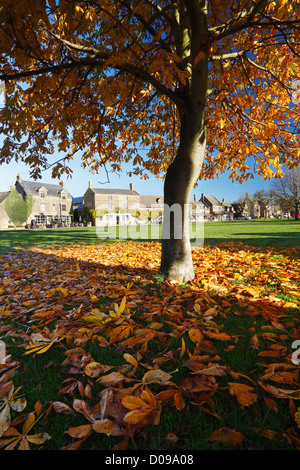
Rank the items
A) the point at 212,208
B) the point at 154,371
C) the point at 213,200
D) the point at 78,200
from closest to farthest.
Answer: the point at 154,371 < the point at 78,200 < the point at 212,208 < the point at 213,200

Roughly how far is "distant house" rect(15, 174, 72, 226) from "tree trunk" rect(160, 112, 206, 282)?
53.9m

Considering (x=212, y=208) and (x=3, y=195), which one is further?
(x=212, y=208)

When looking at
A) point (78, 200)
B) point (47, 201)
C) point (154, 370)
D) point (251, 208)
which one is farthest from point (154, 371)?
point (251, 208)

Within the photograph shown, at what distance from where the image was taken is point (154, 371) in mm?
1819

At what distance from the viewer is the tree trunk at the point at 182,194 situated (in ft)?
14.8

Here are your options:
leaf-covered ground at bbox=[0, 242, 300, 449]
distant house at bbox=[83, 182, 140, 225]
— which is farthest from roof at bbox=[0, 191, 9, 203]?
leaf-covered ground at bbox=[0, 242, 300, 449]

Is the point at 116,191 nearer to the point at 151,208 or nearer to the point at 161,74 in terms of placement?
the point at 151,208

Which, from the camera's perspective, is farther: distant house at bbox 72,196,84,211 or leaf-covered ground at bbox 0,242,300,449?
distant house at bbox 72,196,84,211

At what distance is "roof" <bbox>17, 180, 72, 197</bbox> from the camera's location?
56.0 m

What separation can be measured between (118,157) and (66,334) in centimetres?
767

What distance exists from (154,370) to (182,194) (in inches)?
135

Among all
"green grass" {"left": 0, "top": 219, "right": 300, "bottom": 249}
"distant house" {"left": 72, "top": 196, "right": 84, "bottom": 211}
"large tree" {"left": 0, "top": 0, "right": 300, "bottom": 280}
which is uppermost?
"distant house" {"left": 72, "top": 196, "right": 84, "bottom": 211}

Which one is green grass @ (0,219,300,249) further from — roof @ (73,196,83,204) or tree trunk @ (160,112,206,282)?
roof @ (73,196,83,204)

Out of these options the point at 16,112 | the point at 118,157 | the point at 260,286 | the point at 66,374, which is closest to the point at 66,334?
the point at 66,374
